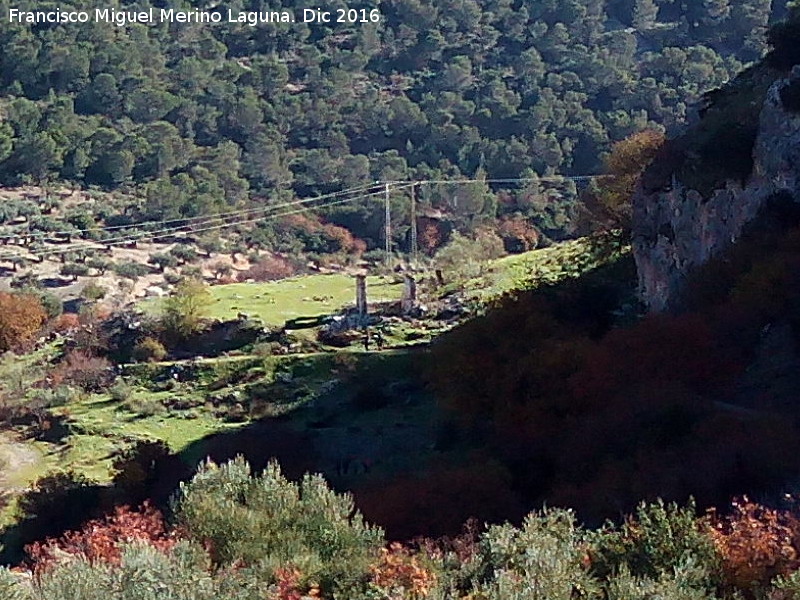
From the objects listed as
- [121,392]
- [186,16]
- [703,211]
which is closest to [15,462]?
[121,392]

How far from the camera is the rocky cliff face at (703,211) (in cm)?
2153

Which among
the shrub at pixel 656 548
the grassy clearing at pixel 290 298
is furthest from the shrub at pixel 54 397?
the shrub at pixel 656 548

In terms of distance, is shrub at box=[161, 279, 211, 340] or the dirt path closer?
the dirt path

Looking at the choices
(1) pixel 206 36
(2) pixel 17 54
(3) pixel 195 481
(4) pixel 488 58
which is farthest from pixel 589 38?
(3) pixel 195 481

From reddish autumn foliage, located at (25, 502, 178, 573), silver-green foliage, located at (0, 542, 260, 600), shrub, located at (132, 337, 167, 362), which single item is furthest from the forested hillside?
silver-green foliage, located at (0, 542, 260, 600)

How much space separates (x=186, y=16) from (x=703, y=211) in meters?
78.2

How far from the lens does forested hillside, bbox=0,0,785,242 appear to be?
72.4m

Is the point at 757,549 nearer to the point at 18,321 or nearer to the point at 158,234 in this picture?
the point at 18,321

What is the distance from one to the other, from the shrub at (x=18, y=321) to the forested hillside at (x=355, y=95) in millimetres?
20940

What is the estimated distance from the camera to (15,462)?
3000 centimetres

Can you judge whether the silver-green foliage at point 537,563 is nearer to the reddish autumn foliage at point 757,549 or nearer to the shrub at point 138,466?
the reddish autumn foliage at point 757,549

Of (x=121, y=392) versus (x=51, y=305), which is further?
(x=51, y=305)

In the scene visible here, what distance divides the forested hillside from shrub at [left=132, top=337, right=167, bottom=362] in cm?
2875

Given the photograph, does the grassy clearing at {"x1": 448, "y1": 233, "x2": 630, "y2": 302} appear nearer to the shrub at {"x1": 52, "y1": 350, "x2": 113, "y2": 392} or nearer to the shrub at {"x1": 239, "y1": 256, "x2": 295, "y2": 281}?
the shrub at {"x1": 52, "y1": 350, "x2": 113, "y2": 392}
